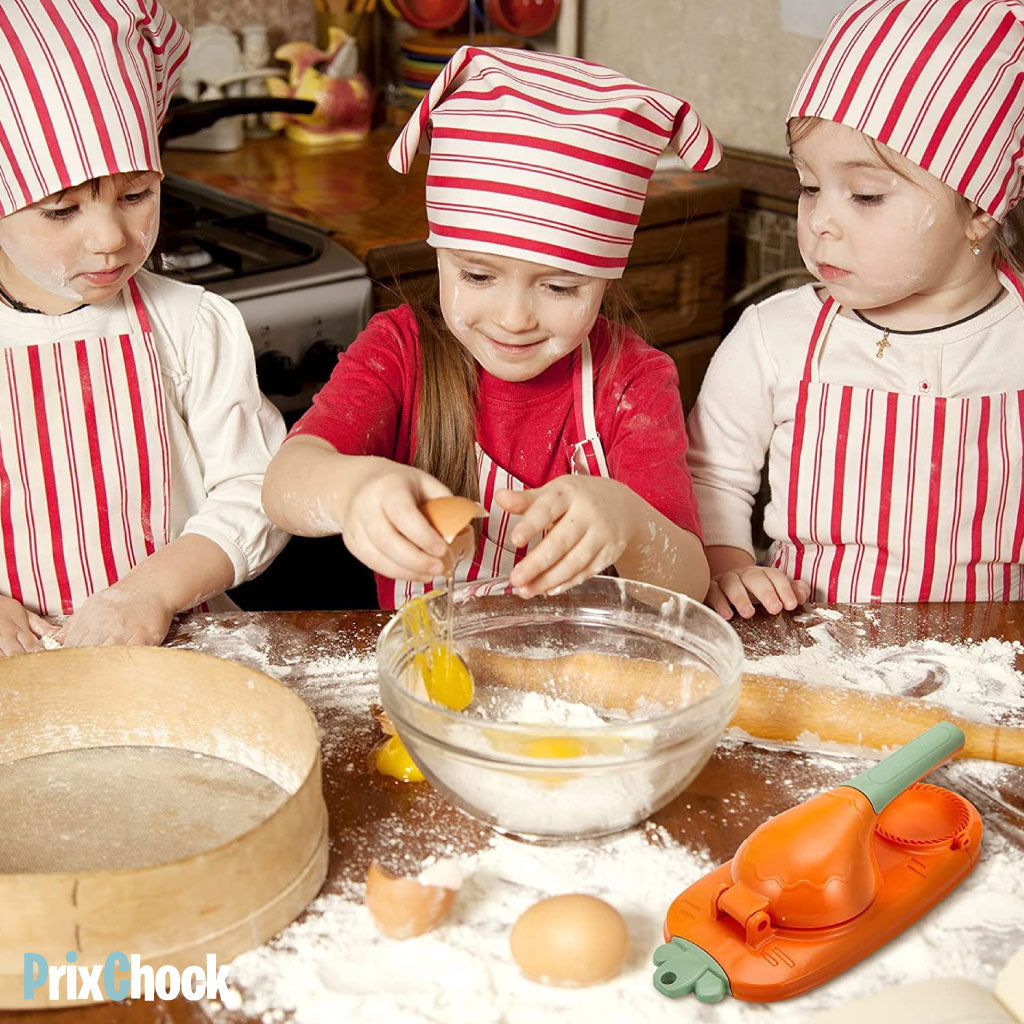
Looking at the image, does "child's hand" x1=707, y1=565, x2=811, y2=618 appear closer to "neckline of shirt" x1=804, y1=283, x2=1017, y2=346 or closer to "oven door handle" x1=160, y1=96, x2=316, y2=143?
"neckline of shirt" x1=804, y1=283, x2=1017, y2=346

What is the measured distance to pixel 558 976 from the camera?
80 cm

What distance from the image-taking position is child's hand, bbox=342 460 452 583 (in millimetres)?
1008

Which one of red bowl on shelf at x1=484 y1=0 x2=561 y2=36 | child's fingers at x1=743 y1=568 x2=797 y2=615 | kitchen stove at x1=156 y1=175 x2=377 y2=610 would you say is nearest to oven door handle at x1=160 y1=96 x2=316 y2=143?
kitchen stove at x1=156 y1=175 x2=377 y2=610

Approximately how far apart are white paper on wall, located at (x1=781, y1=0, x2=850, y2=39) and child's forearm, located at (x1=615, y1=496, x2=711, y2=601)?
167 cm

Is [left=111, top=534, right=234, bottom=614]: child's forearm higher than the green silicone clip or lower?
lower

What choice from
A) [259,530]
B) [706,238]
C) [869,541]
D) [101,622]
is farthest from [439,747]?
[706,238]

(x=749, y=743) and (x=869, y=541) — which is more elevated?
(x=749, y=743)

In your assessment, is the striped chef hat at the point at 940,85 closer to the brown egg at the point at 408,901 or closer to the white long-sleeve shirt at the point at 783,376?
the white long-sleeve shirt at the point at 783,376

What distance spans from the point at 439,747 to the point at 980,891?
0.40 metres

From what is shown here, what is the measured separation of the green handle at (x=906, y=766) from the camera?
87 cm

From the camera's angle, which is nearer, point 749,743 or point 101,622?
point 749,743

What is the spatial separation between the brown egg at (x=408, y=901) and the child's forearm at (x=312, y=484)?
384 mm

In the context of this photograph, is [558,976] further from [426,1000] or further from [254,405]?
[254,405]

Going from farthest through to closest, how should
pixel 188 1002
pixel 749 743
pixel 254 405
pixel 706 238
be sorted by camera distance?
pixel 706 238 → pixel 254 405 → pixel 749 743 → pixel 188 1002
